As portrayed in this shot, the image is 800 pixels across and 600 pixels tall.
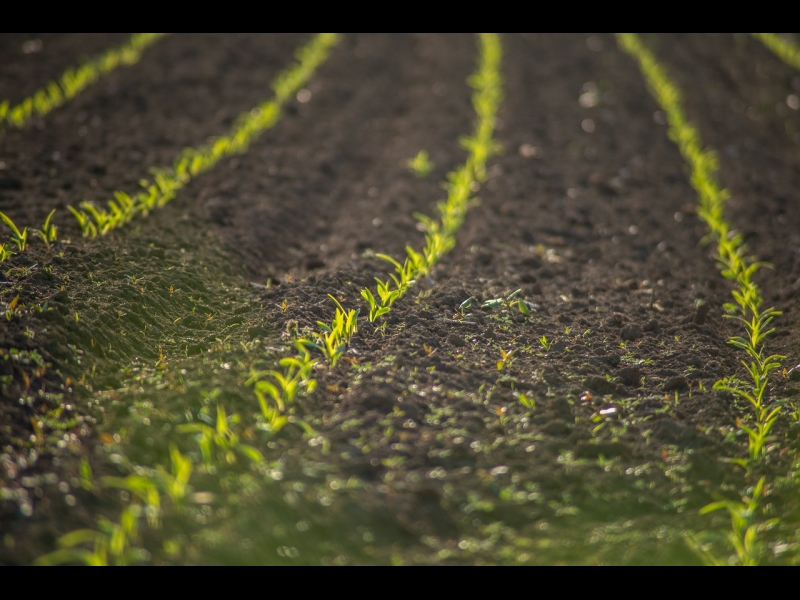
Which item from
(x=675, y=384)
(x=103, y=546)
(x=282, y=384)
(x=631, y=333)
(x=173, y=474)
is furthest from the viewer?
(x=631, y=333)

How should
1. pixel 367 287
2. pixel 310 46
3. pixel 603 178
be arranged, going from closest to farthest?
pixel 367 287
pixel 603 178
pixel 310 46

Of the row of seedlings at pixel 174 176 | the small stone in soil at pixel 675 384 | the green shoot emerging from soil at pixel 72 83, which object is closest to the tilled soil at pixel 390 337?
the small stone in soil at pixel 675 384

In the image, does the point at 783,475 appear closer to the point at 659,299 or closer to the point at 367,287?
the point at 659,299

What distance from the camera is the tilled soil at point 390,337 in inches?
97.0

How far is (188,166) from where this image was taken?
559cm

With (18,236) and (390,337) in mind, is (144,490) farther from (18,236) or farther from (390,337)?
(18,236)

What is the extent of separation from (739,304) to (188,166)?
4.33 metres

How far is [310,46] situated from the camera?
9.97 metres

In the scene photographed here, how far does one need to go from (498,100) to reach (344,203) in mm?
3326

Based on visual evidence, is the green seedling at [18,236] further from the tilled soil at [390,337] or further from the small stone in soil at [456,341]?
the small stone in soil at [456,341]

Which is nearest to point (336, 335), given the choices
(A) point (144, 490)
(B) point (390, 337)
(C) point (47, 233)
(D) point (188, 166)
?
(B) point (390, 337)
